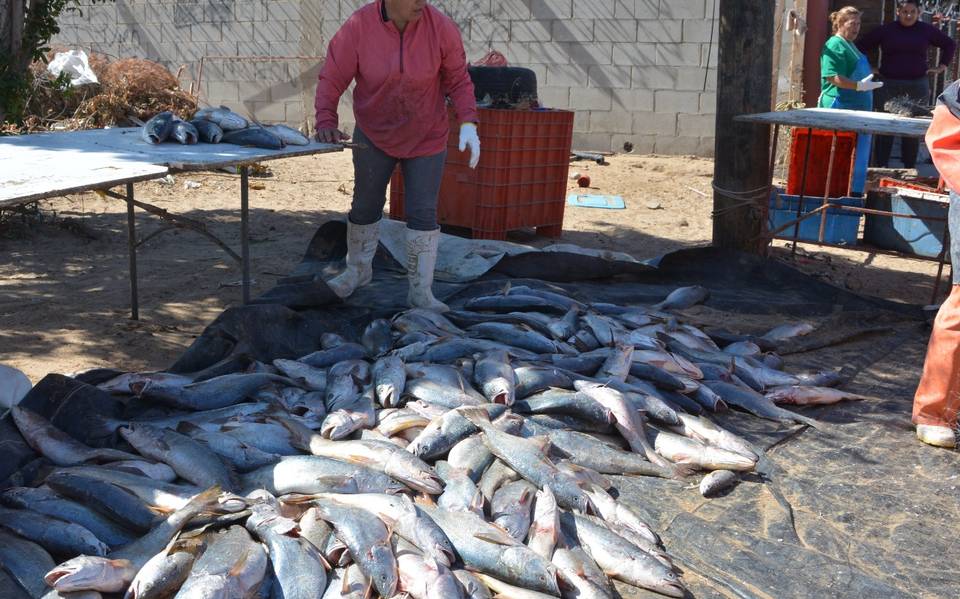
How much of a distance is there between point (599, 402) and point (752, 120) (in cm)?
326

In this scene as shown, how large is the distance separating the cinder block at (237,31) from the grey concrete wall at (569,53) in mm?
15

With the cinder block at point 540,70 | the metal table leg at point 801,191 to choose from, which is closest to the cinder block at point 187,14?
the cinder block at point 540,70

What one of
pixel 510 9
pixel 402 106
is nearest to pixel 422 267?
pixel 402 106

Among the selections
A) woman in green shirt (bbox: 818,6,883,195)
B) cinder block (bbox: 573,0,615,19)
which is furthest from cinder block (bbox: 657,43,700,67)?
woman in green shirt (bbox: 818,6,883,195)

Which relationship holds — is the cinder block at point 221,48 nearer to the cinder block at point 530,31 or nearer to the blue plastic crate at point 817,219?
the cinder block at point 530,31

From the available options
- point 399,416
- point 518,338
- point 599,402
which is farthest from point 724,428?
point 399,416

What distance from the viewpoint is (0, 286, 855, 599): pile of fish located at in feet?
9.24

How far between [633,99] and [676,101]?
1.83 ft

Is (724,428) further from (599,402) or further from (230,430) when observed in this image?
(230,430)

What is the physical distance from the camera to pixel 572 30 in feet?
40.7

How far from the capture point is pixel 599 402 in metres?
4.00

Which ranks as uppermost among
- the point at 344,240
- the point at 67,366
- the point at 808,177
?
the point at 808,177

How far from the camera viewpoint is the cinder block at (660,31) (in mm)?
11969

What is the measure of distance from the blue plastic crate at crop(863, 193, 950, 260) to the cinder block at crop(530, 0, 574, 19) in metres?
5.80
